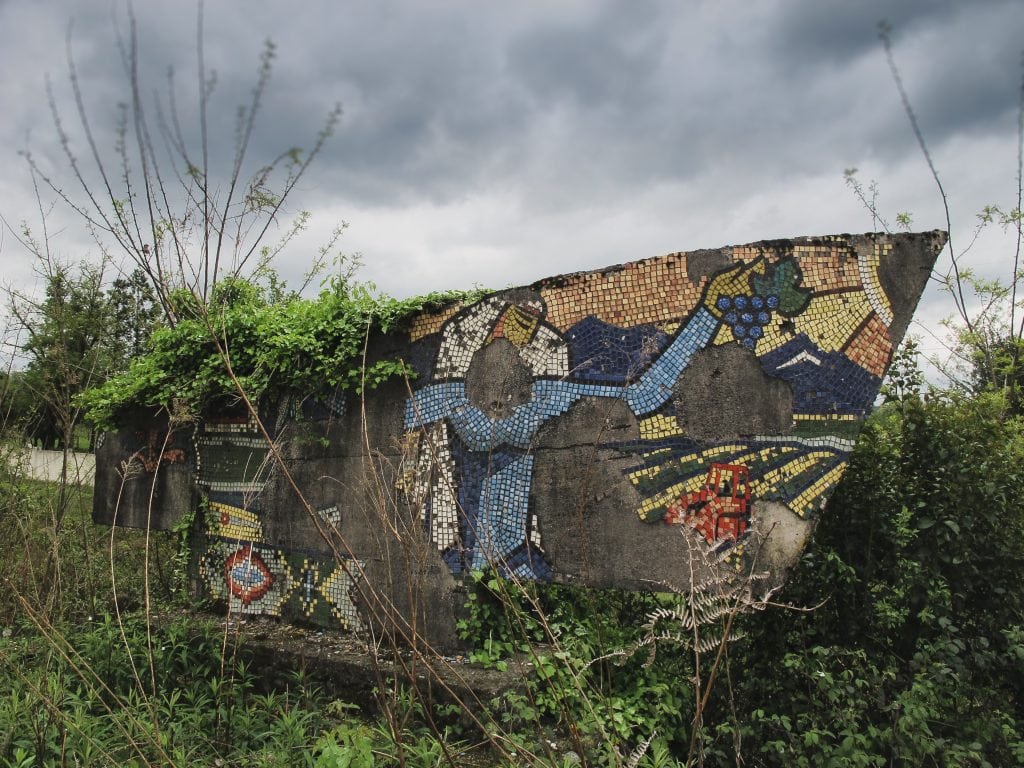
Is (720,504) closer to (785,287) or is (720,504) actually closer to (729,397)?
(729,397)

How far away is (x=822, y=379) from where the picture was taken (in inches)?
147

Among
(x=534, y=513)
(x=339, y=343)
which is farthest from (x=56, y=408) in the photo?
(x=534, y=513)

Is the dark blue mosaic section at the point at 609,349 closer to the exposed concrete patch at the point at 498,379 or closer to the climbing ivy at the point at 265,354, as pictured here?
the exposed concrete patch at the point at 498,379

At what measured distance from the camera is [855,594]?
13.0 feet

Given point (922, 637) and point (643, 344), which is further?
point (643, 344)

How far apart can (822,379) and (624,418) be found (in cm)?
106

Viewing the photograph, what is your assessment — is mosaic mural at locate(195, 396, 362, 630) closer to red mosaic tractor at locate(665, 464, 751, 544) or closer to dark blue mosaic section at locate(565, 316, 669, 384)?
dark blue mosaic section at locate(565, 316, 669, 384)

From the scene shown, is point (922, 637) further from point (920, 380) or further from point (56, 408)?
point (56, 408)

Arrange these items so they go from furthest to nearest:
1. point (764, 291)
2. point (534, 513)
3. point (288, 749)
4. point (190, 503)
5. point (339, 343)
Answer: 1. point (190, 503)
2. point (339, 343)
3. point (534, 513)
4. point (764, 291)
5. point (288, 749)

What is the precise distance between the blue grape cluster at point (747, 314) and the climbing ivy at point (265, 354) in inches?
63.7

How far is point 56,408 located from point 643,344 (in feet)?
13.8

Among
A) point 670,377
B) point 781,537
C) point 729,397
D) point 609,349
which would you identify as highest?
point 609,349

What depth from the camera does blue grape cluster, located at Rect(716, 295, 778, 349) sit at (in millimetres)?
3857

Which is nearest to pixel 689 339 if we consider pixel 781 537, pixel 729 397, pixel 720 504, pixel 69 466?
pixel 729 397
